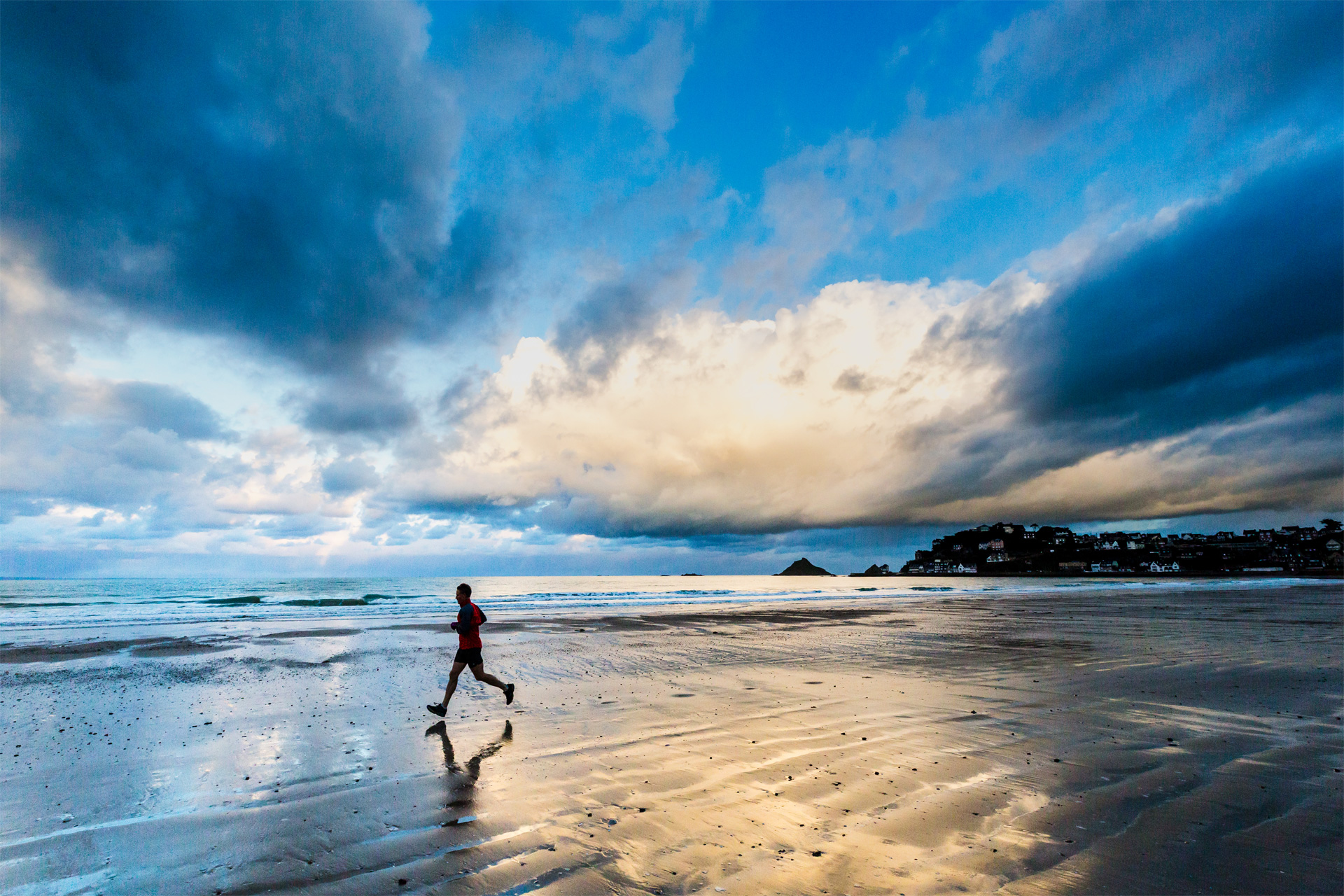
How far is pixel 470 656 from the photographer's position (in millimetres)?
10844

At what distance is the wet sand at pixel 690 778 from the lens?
181 inches

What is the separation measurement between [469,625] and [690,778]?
19.0 feet

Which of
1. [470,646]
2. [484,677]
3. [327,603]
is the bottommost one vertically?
[327,603]

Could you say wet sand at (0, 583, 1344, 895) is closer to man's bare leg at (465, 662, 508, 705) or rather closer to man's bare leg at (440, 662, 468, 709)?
man's bare leg at (440, 662, 468, 709)

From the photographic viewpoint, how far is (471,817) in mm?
5680

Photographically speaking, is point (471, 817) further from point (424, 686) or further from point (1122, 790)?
point (424, 686)

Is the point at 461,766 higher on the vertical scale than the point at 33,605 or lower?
higher

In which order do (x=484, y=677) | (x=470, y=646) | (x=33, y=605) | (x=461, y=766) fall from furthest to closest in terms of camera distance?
(x=33, y=605) < (x=470, y=646) < (x=484, y=677) < (x=461, y=766)

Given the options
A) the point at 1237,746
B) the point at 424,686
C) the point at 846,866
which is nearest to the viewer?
the point at 846,866

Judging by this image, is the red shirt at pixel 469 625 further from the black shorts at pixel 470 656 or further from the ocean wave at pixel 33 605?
the ocean wave at pixel 33 605

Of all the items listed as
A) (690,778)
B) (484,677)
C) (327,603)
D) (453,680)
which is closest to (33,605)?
(327,603)

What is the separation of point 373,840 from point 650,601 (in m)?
48.5

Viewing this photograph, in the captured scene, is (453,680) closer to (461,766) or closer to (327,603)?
(461,766)

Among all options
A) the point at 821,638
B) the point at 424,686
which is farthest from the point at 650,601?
the point at 424,686
